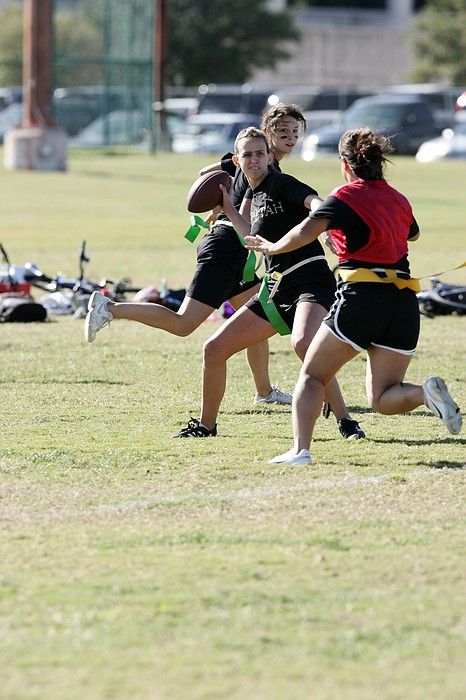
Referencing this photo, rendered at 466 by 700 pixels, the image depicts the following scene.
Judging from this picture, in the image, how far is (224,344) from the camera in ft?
28.0

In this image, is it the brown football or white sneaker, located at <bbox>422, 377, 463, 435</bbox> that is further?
the brown football

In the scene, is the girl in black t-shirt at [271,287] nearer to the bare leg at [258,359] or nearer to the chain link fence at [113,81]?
the bare leg at [258,359]

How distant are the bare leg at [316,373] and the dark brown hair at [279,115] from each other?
1.42 m

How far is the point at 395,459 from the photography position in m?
7.95

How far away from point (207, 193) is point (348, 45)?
265 feet

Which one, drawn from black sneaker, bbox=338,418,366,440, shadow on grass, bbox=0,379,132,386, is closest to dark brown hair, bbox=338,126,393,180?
black sneaker, bbox=338,418,366,440

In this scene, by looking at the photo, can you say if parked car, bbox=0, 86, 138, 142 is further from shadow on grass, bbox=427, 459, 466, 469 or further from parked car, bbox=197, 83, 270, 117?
shadow on grass, bbox=427, 459, 466, 469

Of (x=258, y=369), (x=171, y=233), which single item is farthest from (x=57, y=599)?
(x=171, y=233)

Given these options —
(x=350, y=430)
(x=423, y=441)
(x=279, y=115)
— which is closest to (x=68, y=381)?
(x=350, y=430)

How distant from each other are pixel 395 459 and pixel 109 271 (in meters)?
10.3

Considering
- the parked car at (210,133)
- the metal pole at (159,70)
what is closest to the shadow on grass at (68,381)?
the parked car at (210,133)

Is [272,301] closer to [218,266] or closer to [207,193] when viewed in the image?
[218,266]

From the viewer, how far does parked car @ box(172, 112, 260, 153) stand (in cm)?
4684

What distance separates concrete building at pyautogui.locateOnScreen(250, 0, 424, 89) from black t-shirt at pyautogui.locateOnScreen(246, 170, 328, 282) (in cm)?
7568
